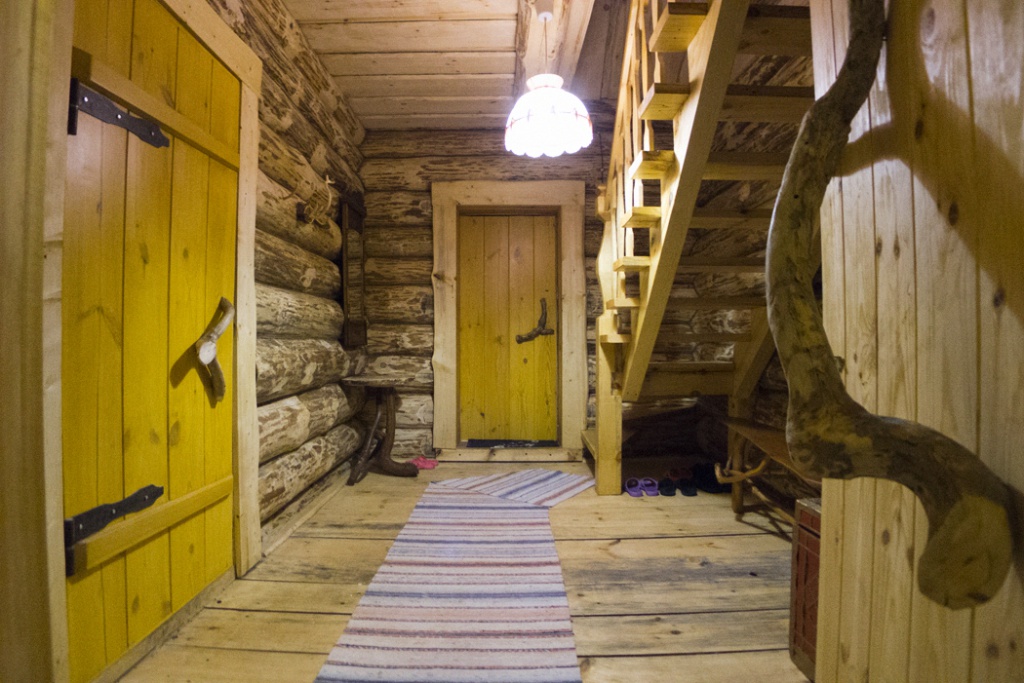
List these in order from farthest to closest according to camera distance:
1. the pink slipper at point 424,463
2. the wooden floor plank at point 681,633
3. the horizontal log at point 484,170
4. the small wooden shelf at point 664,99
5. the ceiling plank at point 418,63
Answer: the horizontal log at point 484,170
the pink slipper at point 424,463
the ceiling plank at point 418,63
the small wooden shelf at point 664,99
the wooden floor plank at point 681,633

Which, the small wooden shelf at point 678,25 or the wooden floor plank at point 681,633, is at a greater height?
the small wooden shelf at point 678,25

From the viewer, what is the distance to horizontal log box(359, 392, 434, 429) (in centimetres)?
391

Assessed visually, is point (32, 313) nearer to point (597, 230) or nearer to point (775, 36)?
point (775, 36)

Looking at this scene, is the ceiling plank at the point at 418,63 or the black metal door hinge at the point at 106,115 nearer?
the black metal door hinge at the point at 106,115

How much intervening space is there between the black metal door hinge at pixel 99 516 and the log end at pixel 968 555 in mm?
1876

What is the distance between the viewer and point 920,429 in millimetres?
514

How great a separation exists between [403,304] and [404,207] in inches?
32.9

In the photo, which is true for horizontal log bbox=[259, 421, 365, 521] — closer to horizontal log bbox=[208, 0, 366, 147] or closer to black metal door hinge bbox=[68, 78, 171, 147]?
black metal door hinge bbox=[68, 78, 171, 147]

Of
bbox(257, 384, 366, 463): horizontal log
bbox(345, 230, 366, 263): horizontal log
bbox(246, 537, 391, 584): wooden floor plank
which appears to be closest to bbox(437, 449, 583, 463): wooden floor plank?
bbox(257, 384, 366, 463): horizontal log

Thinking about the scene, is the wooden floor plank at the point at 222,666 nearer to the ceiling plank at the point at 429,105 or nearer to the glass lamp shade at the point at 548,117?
the glass lamp shade at the point at 548,117

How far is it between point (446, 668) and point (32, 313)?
143cm

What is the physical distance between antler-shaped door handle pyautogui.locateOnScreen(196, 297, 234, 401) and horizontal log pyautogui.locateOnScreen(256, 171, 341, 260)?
73 cm

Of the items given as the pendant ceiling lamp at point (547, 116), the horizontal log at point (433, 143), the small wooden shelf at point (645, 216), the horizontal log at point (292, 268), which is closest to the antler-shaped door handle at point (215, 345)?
the horizontal log at point (292, 268)

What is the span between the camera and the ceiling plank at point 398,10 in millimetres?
2588
